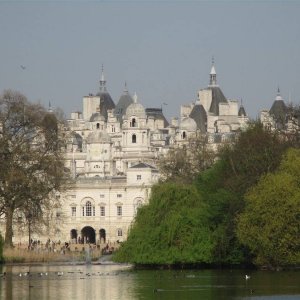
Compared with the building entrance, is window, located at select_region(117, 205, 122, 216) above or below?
above

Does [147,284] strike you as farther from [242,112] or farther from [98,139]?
[242,112]

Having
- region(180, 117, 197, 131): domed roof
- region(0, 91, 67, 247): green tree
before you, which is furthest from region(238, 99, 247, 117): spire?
region(0, 91, 67, 247): green tree

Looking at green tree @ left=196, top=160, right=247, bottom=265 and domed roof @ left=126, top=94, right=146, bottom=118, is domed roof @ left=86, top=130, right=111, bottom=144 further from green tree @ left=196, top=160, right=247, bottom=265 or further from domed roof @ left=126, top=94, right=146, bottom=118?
green tree @ left=196, top=160, right=247, bottom=265

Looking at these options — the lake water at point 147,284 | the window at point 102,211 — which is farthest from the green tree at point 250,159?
the window at point 102,211

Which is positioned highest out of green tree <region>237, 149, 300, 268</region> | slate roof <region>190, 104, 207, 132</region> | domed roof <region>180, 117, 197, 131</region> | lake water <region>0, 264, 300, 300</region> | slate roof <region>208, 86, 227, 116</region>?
slate roof <region>208, 86, 227, 116</region>

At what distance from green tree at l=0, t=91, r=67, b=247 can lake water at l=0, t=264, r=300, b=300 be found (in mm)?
8313

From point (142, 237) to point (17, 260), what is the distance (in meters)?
8.83

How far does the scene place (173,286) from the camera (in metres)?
52.1

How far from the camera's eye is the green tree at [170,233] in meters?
61.7

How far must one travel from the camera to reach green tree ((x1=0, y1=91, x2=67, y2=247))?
71.1m

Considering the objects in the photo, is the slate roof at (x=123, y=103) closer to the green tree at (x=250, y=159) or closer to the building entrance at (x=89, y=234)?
the building entrance at (x=89, y=234)

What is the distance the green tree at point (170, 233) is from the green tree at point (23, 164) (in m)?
8.41

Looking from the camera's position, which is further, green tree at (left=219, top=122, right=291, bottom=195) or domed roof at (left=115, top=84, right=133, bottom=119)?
domed roof at (left=115, top=84, right=133, bottom=119)

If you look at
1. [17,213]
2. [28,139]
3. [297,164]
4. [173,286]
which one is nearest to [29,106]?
[28,139]
